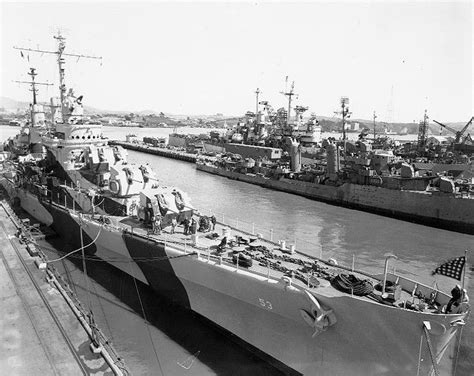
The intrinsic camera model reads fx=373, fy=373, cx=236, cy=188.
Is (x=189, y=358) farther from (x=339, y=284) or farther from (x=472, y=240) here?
(x=472, y=240)

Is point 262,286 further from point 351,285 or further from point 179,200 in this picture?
point 179,200

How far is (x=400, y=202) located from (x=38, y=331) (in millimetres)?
22860

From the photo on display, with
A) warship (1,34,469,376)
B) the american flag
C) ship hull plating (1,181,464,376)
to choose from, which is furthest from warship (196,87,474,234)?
ship hull plating (1,181,464,376)

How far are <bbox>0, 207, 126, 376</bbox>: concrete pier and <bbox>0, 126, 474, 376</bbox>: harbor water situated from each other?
4.79 ft

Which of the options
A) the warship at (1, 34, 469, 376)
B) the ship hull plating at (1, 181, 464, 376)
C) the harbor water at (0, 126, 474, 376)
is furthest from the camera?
the harbor water at (0, 126, 474, 376)

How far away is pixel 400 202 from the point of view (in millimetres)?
25359

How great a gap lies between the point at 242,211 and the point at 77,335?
16.9 meters

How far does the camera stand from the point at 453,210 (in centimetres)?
2302

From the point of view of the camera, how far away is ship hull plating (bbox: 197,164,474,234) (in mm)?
22750

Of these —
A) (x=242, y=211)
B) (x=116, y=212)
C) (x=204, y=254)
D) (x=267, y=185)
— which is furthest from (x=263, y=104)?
(x=204, y=254)

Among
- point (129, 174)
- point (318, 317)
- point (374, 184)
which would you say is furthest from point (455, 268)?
point (374, 184)

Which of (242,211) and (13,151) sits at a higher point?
(13,151)

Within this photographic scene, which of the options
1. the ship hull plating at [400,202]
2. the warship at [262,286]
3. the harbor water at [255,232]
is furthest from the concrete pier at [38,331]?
the ship hull plating at [400,202]

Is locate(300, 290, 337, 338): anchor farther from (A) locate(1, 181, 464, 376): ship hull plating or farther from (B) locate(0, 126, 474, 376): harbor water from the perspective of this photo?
(B) locate(0, 126, 474, 376): harbor water
